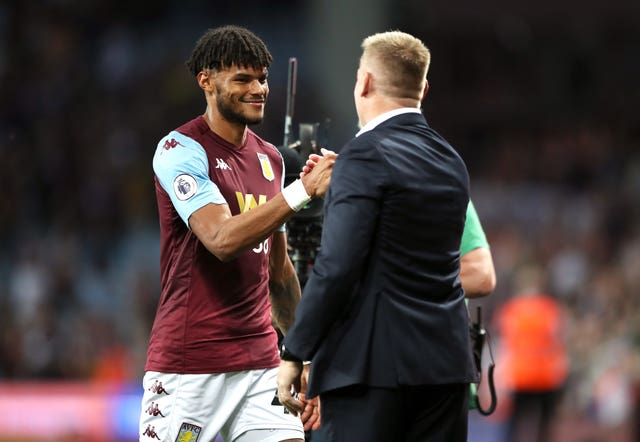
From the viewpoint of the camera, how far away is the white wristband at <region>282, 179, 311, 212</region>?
406 centimetres

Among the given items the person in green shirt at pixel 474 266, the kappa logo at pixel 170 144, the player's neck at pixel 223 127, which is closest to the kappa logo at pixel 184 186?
the kappa logo at pixel 170 144

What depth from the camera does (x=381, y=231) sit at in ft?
12.1

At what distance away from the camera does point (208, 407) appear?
171 inches

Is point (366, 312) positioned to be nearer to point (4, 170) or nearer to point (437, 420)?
point (437, 420)

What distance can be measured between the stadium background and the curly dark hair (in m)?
5.87

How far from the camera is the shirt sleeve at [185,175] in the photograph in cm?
418

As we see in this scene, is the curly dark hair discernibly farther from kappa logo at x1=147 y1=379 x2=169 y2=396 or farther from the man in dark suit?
kappa logo at x1=147 y1=379 x2=169 y2=396

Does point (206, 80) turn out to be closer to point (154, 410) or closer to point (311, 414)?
point (154, 410)

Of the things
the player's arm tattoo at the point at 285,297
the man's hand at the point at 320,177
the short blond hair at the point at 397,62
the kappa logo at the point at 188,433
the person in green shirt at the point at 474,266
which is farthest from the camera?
the person in green shirt at the point at 474,266

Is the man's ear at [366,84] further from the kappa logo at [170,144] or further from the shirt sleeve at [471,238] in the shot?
the shirt sleeve at [471,238]

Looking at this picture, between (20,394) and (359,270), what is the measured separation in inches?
275

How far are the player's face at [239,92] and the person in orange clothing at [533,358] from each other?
6.60m

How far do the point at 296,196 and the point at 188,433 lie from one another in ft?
3.16

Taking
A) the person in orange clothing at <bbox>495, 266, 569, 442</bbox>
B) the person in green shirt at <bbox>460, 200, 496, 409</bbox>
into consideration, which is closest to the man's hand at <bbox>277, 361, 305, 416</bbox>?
the person in green shirt at <bbox>460, 200, 496, 409</bbox>
